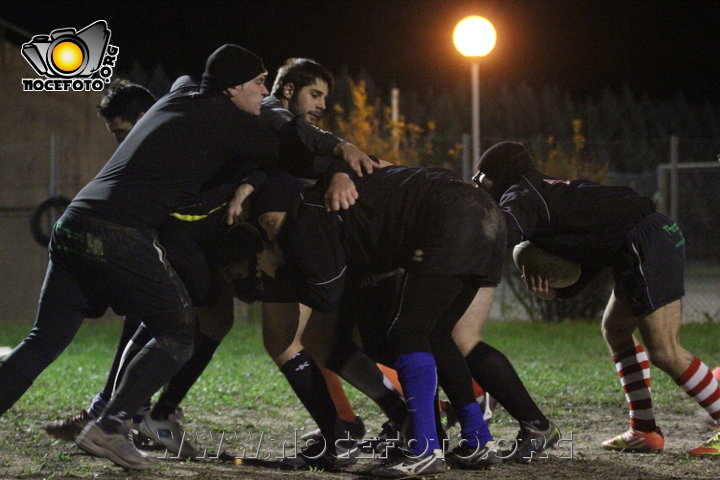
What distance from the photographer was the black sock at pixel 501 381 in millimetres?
Result: 5070

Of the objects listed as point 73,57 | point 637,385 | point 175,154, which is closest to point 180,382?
point 175,154

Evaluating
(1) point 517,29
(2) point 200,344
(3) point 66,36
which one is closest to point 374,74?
(1) point 517,29

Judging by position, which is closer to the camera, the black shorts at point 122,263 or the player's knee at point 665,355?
the black shorts at point 122,263

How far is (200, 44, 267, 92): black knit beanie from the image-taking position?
4.72m

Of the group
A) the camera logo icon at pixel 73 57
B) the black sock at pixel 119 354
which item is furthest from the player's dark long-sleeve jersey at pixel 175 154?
the camera logo icon at pixel 73 57

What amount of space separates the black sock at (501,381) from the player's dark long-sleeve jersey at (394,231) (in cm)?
64

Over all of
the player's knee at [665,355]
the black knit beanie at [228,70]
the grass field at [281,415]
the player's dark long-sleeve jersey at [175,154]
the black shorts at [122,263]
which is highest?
the black knit beanie at [228,70]

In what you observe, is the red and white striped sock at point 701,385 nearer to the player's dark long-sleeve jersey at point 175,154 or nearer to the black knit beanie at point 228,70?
the player's dark long-sleeve jersey at point 175,154

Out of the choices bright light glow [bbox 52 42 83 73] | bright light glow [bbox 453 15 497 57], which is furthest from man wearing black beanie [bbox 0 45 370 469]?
bright light glow [bbox 52 42 83 73]

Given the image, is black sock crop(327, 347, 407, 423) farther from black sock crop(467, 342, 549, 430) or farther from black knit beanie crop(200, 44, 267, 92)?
black knit beanie crop(200, 44, 267, 92)

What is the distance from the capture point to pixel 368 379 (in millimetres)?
5281

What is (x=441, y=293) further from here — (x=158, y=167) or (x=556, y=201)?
(x=158, y=167)

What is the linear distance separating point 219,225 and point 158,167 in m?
0.54

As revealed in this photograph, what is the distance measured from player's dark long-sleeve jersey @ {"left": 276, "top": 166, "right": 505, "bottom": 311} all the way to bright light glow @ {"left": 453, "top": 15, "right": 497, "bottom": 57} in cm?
Answer: 717
